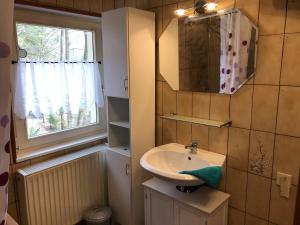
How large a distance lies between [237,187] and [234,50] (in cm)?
97

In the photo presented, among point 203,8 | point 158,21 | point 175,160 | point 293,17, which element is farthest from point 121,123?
point 293,17

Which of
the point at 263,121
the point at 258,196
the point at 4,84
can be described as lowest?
the point at 258,196

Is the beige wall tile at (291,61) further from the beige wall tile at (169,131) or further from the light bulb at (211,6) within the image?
the beige wall tile at (169,131)

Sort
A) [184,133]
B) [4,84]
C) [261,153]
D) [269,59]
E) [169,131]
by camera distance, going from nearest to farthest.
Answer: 1. [4,84]
2. [269,59]
3. [261,153]
4. [184,133]
5. [169,131]

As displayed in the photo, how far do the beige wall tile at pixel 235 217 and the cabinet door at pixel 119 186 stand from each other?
83 cm

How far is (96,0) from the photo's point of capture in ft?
7.20

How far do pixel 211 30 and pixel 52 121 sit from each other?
1.51m

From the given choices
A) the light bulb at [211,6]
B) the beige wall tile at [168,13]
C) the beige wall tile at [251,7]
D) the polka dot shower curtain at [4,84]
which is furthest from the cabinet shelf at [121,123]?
the polka dot shower curtain at [4,84]

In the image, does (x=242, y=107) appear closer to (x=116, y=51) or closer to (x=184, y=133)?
(x=184, y=133)

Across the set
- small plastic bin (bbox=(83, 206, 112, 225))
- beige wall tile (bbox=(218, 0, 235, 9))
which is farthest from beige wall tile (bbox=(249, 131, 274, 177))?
small plastic bin (bbox=(83, 206, 112, 225))

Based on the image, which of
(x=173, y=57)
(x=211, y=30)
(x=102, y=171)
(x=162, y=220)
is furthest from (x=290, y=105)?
(x=102, y=171)

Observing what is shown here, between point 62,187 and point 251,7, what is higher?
point 251,7

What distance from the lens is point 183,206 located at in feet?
5.48

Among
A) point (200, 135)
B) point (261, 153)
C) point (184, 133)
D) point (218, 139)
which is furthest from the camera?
point (184, 133)
